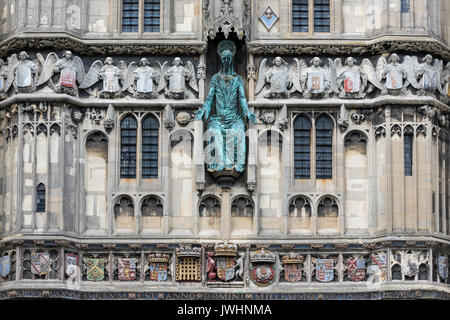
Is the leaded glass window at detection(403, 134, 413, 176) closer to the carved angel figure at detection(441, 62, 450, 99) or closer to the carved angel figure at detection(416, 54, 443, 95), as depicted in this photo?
the carved angel figure at detection(416, 54, 443, 95)

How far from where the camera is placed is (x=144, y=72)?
Result: 47.8 m

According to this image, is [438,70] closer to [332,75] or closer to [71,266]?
[332,75]

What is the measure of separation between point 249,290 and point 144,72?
20.3 ft

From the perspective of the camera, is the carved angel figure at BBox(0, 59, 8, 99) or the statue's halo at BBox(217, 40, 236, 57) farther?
the statue's halo at BBox(217, 40, 236, 57)

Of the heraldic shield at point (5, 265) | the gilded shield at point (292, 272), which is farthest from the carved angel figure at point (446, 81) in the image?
the heraldic shield at point (5, 265)

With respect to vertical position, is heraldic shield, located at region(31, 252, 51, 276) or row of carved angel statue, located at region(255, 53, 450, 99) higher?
row of carved angel statue, located at region(255, 53, 450, 99)

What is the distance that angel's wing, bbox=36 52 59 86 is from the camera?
4725 centimetres

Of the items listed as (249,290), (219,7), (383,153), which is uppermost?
(219,7)

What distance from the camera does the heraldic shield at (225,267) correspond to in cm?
4678

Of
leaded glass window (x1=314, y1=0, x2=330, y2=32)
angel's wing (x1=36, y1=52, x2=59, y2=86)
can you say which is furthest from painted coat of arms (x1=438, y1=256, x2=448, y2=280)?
angel's wing (x1=36, y1=52, x2=59, y2=86)

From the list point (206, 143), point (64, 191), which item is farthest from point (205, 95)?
point (64, 191)

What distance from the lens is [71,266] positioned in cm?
4656

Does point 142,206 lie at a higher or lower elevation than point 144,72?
lower

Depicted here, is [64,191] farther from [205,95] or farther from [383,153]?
[383,153]
